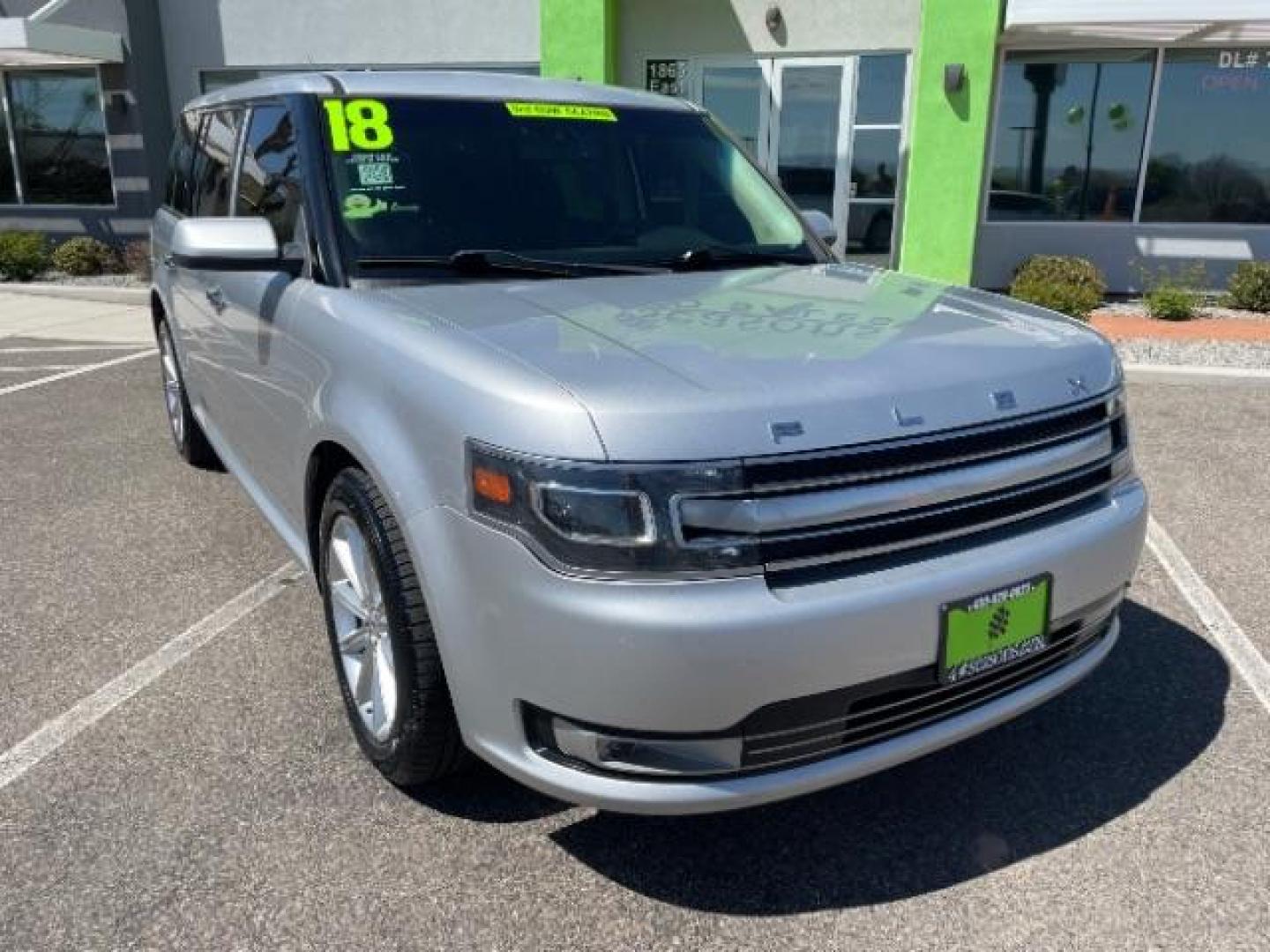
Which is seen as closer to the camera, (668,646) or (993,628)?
(668,646)

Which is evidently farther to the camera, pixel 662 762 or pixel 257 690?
pixel 257 690

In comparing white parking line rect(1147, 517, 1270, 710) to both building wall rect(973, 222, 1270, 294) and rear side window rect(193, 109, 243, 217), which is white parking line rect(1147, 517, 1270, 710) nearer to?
rear side window rect(193, 109, 243, 217)

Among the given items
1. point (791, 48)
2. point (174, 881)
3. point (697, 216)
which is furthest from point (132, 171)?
point (174, 881)

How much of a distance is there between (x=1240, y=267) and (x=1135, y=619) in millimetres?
9238

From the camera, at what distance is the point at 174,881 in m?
2.41

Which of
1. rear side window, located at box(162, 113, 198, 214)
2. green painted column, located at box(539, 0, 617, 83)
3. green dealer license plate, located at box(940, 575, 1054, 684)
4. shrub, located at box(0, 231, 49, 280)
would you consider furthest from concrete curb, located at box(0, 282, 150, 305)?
green dealer license plate, located at box(940, 575, 1054, 684)

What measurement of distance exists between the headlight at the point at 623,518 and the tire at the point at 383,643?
1.66ft

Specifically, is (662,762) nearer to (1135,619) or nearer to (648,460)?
(648,460)

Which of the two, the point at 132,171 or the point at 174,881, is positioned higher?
the point at 132,171

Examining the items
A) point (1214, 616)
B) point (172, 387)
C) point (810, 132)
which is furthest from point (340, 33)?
point (1214, 616)

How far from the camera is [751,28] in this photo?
12258mm

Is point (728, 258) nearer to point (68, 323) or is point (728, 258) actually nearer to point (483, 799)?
point (483, 799)

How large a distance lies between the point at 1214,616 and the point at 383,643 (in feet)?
10.2

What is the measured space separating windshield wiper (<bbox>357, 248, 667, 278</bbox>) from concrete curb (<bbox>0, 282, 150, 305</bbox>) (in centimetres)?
1066
